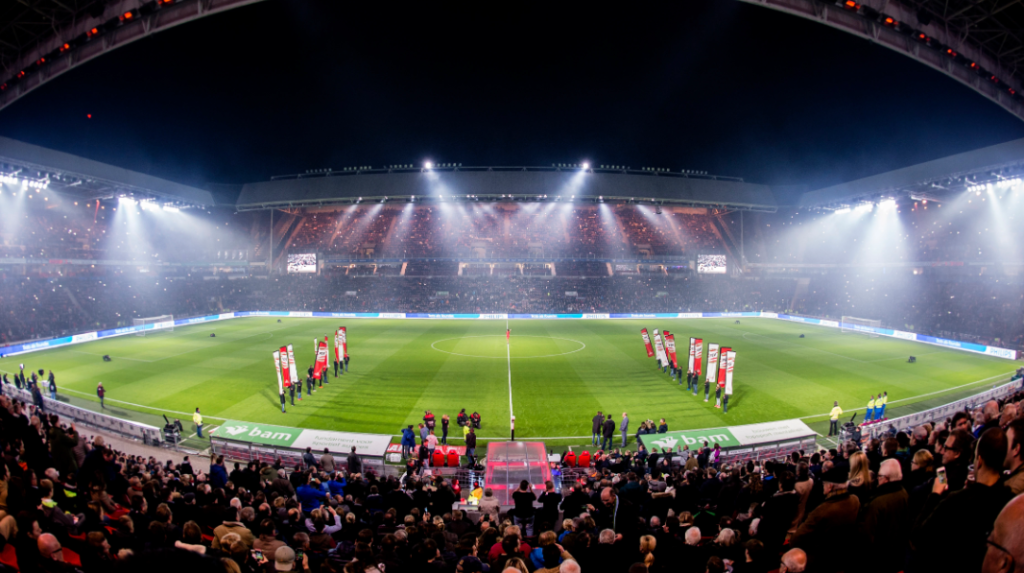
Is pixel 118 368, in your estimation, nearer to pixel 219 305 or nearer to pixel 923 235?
pixel 219 305

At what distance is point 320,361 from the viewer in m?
24.2

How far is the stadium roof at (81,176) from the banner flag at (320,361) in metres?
35.9

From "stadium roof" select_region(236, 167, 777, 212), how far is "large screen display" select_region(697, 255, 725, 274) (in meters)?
9.66

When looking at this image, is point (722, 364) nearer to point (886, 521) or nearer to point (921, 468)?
point (921, 468)

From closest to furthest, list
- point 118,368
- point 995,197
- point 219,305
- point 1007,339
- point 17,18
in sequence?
point 17,18
point 118,368
point 1007,339
point 995,197
point 219,305

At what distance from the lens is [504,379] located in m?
26.1

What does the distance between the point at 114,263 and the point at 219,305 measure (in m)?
12.7

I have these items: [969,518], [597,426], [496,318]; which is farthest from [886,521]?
[496,318]

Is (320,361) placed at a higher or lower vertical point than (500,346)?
A: higher

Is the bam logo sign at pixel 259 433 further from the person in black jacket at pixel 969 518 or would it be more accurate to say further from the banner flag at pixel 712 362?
the banner flag at pixel 712 362

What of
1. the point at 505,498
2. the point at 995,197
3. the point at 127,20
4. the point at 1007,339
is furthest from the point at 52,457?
the point at 995,197

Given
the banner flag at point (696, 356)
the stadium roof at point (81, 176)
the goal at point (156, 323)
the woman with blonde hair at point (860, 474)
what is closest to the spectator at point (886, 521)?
the woman with blonde hair at point (860, 474)

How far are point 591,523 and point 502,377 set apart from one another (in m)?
21.2

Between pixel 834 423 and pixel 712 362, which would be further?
pixel 712 362
